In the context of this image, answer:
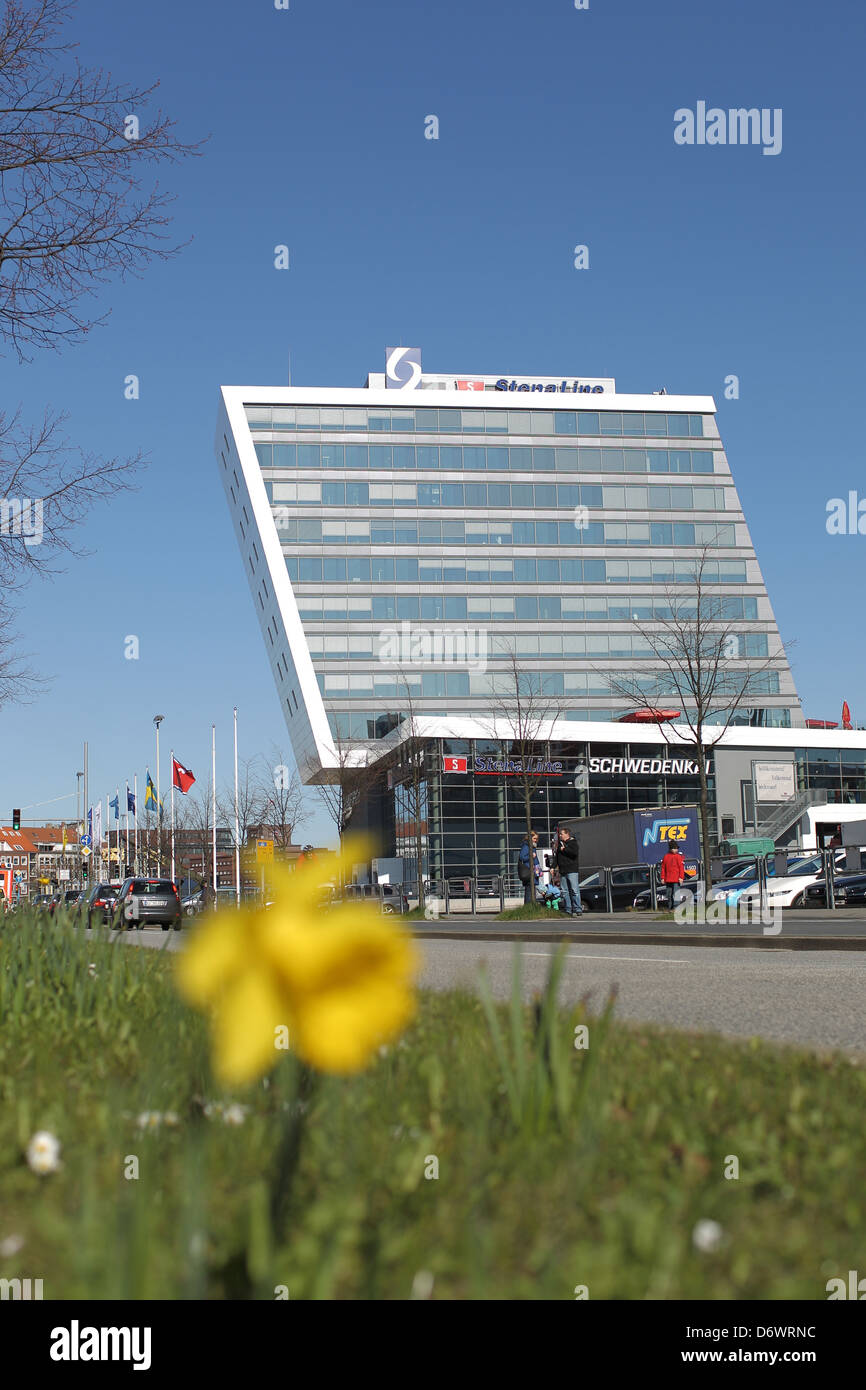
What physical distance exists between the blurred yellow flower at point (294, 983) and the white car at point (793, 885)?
1051 inches

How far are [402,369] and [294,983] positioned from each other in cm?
8834

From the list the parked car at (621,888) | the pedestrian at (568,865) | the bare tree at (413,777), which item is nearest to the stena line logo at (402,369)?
the bare tree at (413,777)

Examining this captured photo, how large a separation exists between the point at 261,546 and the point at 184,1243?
79.1 m

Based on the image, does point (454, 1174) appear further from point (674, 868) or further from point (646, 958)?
point (674, 868)

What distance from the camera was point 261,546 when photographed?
3123 inches

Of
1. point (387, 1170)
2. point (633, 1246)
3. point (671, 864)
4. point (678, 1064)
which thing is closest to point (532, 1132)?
point (387, 1170)

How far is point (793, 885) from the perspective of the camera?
27.0 m

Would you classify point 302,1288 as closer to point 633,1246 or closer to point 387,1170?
point 633,1246

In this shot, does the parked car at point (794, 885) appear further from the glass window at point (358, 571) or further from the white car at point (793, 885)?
the glass window at point (358, 571)

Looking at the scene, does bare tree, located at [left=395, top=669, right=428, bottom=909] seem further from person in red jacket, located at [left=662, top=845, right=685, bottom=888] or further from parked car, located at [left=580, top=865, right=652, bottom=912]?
person in red jacket, located at [left=662, top=845, right=685, bottom=888]
